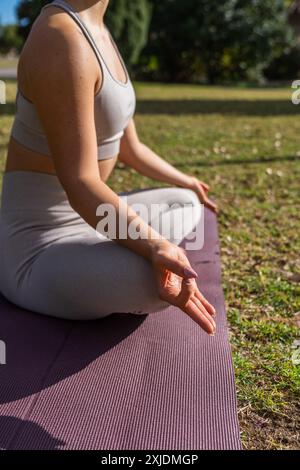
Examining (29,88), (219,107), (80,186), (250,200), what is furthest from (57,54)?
(219,107)

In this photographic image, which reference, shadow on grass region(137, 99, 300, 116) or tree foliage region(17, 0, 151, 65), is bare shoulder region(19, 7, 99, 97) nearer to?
shadow on grass region(137, 99, 300, 116)

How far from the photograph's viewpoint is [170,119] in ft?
29.3

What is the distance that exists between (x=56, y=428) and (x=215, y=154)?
16.2ft

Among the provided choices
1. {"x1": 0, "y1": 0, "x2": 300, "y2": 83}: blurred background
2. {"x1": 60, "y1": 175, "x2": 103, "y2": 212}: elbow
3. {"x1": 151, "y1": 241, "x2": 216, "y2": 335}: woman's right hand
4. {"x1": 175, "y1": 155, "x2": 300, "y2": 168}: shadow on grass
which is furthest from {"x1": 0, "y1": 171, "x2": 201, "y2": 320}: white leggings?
{"x1": 0, "y1": 0, "x2": 300, "y2": 83}: blurred background

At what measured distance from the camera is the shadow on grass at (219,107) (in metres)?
10.2

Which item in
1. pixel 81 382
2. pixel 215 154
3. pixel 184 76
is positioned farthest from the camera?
pixel 184 76

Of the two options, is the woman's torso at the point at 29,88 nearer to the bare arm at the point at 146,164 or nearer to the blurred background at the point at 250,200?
the bare arm at the point at 146,164

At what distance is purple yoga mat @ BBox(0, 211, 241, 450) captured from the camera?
164 centimetres

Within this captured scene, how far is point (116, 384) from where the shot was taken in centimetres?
189

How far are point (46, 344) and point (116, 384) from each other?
37 centimetres

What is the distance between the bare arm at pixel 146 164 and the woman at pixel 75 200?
1.26 ft

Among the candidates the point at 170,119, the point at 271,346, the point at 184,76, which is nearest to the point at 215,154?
the point at 170,119

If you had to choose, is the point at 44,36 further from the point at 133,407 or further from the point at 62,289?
the point at 133,407

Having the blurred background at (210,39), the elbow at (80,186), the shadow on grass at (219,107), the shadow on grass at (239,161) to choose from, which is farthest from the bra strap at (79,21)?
the blurred background at (210,39)
